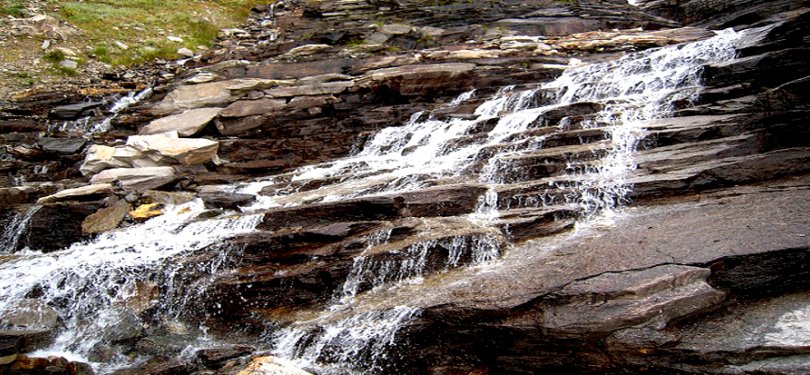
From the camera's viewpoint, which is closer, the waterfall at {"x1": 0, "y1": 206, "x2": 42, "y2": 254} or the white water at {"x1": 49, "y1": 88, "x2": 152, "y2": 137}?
the waterfall at {"x1": 0, "y1": 206, "x2": 42, "y2": 254}

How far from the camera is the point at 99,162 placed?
15422 millimetres

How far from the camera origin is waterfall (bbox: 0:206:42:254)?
12.3 metres

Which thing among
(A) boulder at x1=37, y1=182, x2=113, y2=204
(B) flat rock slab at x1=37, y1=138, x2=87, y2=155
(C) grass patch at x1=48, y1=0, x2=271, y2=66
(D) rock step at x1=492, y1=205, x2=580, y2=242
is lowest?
(A) boulder at x1=37, y1=182, x2=113, y2=204

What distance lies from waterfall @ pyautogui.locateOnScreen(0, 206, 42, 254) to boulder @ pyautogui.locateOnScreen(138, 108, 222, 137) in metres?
5.06

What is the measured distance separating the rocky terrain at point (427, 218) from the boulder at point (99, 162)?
2.6 inches

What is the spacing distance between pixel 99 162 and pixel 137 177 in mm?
1702

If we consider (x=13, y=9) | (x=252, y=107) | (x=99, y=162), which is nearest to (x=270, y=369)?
(x=99, y=162)

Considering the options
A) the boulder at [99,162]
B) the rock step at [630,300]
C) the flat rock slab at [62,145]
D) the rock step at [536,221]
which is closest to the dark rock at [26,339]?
the boulder at [99,162]

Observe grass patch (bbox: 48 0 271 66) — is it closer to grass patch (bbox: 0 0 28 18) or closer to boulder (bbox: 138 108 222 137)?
grass patch (bbox: 0 0 28 18)

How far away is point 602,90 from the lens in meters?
16.5

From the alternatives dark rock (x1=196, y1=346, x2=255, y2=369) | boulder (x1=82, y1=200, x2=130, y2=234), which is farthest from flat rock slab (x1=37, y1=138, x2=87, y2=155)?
dark rock (x1=196, y1=346, x2=255, y2=369)

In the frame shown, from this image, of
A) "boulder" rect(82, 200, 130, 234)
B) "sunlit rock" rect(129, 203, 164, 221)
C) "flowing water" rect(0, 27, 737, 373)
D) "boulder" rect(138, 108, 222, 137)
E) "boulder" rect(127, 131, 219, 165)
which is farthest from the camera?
"boulder" rect(138, 108, 222, 137)

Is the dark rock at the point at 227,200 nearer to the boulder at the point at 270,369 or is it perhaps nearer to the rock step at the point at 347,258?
the rock step at the point at 347,258

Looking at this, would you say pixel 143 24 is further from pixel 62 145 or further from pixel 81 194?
pixel 81 194
